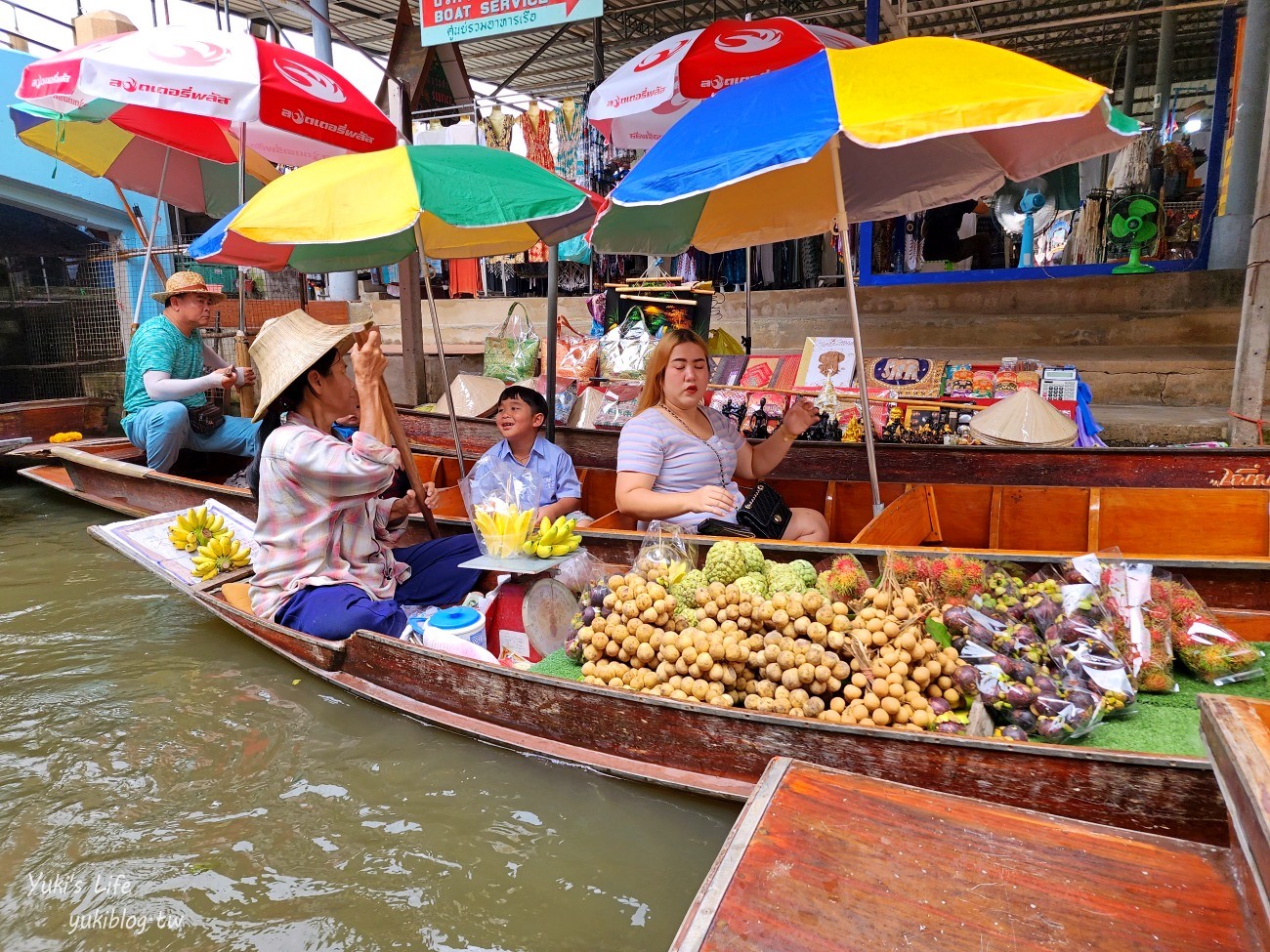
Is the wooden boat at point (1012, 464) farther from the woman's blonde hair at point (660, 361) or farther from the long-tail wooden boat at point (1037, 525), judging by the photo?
the woman's blonde hair at point (660, 361)

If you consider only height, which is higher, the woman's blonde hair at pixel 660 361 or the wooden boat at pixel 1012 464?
the woman's blonde hair at pixel 660 361

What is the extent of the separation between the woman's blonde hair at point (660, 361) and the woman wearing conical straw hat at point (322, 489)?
4.00ft

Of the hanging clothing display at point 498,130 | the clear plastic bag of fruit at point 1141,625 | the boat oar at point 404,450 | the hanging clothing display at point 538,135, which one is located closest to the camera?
the clear plastic bag of fruit at point 1141,625

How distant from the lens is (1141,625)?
8.38 ft

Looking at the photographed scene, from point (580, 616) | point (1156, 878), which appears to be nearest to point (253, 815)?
point (580, 616)

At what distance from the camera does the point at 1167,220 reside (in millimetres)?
8633

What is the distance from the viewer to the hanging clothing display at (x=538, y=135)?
29.5ft

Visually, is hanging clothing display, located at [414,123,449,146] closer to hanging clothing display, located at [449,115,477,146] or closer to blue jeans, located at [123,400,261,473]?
hanging clothing display, located at [449,115,477,146]

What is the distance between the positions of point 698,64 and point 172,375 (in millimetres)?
4432

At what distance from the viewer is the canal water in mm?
2186

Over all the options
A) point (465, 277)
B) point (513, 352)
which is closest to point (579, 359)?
point (513, 352)

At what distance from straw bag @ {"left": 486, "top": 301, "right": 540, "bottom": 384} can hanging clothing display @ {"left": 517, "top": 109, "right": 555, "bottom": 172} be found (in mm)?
2655

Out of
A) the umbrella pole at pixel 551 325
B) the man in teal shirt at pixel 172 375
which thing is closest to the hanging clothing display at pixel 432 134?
the man in teal shirt at pixel 172 375

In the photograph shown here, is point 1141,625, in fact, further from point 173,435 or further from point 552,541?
point 173,435
